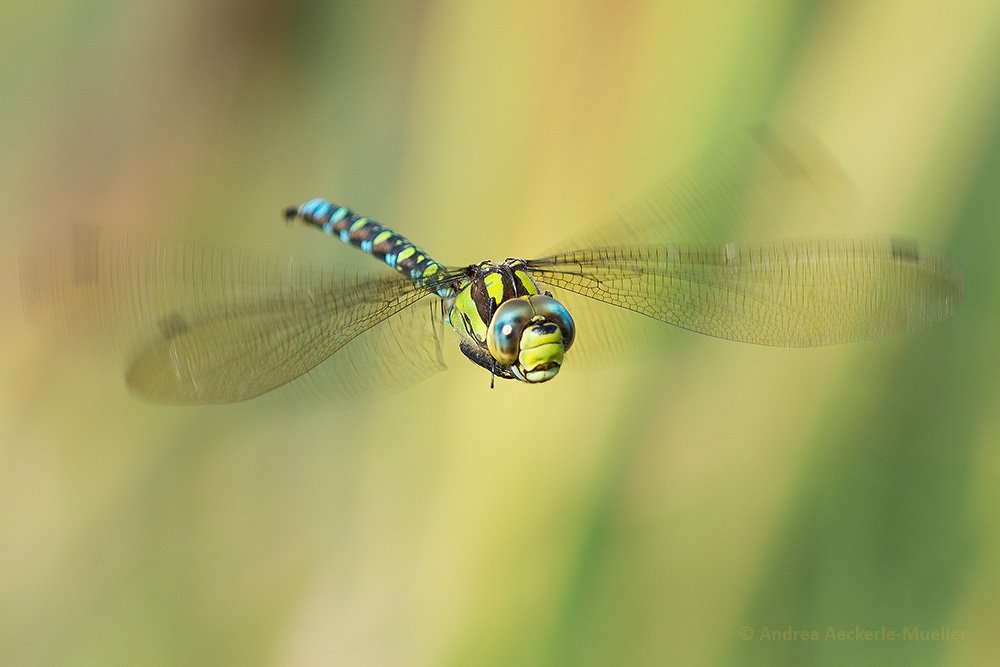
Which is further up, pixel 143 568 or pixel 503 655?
pixel 143 568

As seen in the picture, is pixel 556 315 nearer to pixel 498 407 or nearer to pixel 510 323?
pixel 510 323

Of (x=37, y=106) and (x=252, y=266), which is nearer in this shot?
(x=252, y=266)

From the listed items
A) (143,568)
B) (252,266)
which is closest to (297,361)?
(252,266)

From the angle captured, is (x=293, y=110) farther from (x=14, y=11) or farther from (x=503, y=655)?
(x=503, y=655)


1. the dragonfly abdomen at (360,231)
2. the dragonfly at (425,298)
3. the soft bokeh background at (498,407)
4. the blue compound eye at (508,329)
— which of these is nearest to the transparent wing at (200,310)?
the dragonfly at (425,298)

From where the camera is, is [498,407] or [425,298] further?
[498,407]

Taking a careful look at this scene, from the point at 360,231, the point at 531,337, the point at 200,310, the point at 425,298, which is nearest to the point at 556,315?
the point at 531,337
